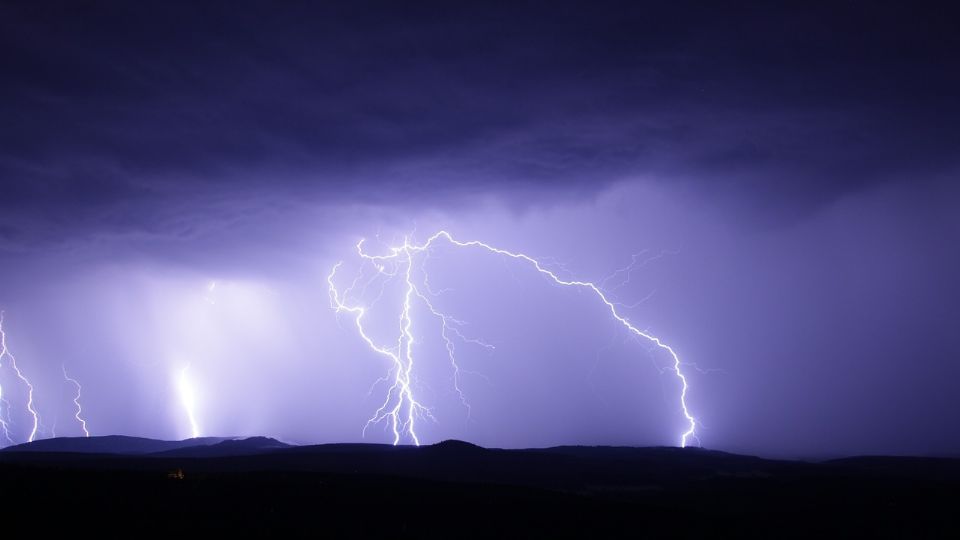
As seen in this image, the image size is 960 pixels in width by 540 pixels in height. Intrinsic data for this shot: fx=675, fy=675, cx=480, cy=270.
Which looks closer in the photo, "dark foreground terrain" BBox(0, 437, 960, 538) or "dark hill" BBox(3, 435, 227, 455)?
"dark foreground terrain" BBox(0, 437, 960, 538)

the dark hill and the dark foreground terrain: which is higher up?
the dark foreground terrain

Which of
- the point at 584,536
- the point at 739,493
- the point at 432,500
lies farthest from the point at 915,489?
the point at 432,500

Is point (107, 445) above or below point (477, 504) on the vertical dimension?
below

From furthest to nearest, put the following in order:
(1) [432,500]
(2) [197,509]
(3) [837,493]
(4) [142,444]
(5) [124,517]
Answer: (4) [142,444], (3) [837,493], (1) [432,500], (2) [197,509], (5) [124,517]

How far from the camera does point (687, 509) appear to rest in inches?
693

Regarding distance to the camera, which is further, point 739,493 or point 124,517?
point 739,493

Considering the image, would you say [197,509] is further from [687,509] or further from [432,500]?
[687,509]

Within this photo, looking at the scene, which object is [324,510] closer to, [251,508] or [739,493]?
[251,508]

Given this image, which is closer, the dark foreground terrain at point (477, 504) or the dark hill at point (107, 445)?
the dark foreground terrain at point (477, 504)

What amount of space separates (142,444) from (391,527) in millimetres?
53286

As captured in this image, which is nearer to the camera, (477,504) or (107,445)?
(477,504)

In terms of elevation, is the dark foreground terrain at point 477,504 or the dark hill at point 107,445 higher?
the dark foreground terrain at point 477,504

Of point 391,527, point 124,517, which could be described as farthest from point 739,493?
point 124,517

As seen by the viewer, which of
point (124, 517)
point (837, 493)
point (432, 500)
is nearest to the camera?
point (124, 517)
